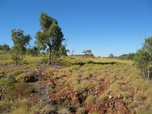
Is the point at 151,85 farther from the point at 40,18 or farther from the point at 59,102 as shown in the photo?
the point at 40,18

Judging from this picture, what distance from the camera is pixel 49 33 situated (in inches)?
998

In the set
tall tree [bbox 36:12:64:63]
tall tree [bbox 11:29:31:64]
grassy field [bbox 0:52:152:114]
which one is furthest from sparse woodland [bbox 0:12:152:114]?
tall tree [bbox 11:29:31:64]

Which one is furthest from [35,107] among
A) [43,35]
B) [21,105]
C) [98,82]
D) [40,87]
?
[43,35]

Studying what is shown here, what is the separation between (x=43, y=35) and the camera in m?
25.7

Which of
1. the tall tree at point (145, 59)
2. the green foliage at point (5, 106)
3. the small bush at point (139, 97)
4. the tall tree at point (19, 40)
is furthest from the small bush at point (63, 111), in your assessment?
the tall tree at point (19, 40)

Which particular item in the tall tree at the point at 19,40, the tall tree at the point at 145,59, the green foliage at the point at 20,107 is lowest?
the green foliage at the point at 20,107

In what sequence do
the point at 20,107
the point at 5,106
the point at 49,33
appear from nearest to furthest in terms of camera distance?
the point at 20,107 < the point at 5,106 < the point at 49,33

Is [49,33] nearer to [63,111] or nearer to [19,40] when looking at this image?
[19,40]

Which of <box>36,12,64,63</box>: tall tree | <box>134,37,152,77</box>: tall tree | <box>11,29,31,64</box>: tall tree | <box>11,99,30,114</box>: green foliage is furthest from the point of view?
<box>11,29,31,64</box>: tall tree

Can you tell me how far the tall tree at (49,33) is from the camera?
25609 mm

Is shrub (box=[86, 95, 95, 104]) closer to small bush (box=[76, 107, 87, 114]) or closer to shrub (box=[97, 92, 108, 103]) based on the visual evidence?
shrub (box=[97, 92, 108, 103])

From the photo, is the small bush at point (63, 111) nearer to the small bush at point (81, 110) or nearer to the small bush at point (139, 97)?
the small bush at point (81, 110)

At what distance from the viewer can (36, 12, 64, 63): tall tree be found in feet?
84.0

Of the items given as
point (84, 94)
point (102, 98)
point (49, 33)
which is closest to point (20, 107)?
point (84, 94)
